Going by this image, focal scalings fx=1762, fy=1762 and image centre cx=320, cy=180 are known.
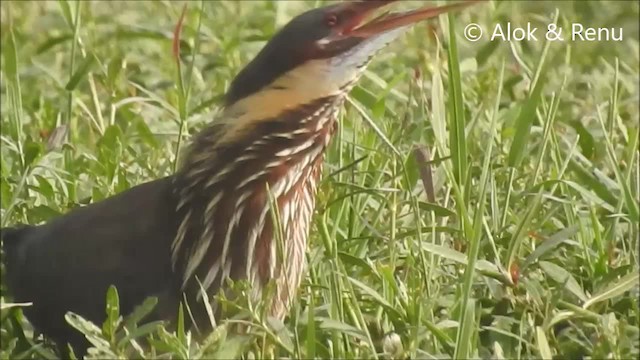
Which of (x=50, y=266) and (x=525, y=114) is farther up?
(x=525, y=114)

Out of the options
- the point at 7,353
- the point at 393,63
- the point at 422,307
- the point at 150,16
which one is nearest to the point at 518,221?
the point at 422,307

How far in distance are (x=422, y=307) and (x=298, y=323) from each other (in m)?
0.25

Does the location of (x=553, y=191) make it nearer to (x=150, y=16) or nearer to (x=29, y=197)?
(x=29, y=197)

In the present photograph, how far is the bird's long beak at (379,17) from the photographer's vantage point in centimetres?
305

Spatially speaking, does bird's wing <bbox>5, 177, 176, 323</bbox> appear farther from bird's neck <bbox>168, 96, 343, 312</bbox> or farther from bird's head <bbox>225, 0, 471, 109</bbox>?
bird's head <bbox>225, 0, 471, 109</bbox>

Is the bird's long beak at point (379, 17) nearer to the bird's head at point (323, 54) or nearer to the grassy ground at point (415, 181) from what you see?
the bird's head at point (323, 54)

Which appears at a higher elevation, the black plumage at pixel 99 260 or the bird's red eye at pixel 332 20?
the bird's red eye at pixel 332 20

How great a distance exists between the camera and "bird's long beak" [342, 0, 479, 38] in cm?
305

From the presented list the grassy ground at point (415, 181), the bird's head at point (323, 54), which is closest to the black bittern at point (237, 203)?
the bird's head at point (323, 54)

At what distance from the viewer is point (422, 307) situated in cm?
304
